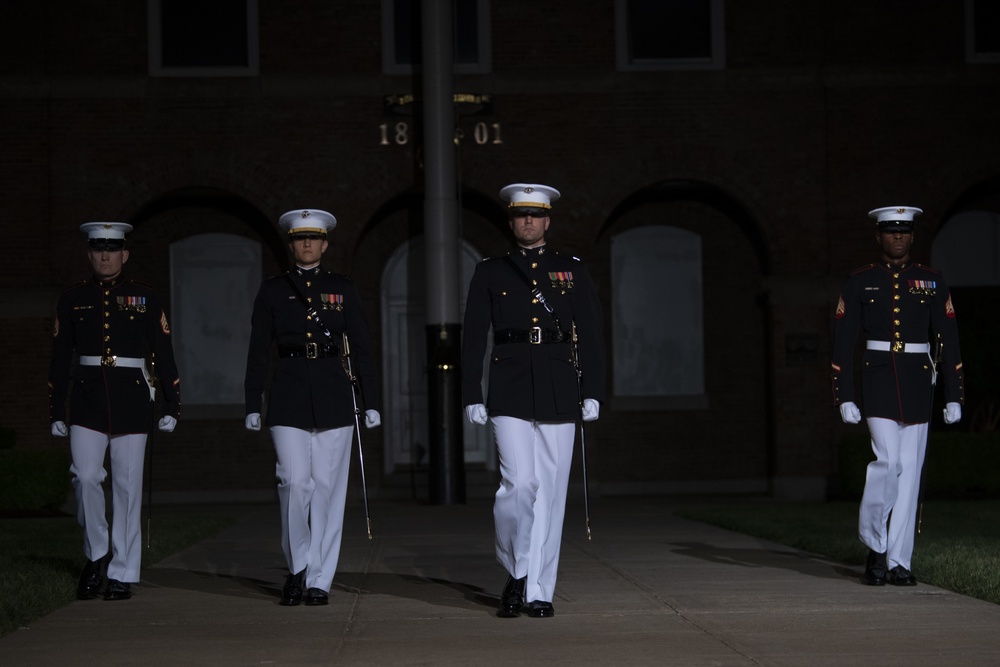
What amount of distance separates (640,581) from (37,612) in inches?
145

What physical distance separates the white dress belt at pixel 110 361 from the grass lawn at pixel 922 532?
5.05m

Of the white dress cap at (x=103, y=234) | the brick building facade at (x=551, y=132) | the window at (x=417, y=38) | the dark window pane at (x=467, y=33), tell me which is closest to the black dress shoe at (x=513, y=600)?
the white dress cap at (x=103, y=234)

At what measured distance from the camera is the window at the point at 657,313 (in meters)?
21.0

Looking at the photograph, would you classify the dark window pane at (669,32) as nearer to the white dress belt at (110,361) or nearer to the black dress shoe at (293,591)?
the white dress belt at (110,361)

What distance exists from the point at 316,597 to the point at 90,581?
4.94 feet

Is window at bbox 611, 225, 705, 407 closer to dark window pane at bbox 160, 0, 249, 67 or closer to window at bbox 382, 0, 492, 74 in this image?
window at bbox 382, 0, 492, 74

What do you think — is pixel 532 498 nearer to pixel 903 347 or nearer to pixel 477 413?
pixel 477 413

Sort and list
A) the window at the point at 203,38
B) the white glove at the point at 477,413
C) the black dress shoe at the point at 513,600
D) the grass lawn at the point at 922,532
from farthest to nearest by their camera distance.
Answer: the window at the point at 203,38, the grass lawn at the point at 922,532, the white glove at the point at 477,413, the black dress shoe at the point at 513,600

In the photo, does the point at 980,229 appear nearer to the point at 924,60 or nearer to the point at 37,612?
the point at 924,60

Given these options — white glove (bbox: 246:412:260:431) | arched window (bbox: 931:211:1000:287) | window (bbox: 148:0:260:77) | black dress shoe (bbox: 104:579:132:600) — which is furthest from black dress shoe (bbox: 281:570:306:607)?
arched window (bbox: 931:211:1000:287)

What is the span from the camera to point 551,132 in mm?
19172

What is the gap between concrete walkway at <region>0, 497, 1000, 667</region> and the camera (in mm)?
6801

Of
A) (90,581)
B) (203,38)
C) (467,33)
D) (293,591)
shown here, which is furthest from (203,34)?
(293,591)

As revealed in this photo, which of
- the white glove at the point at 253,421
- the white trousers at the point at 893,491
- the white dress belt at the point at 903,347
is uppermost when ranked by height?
the white dress belt at the point at 903,347
